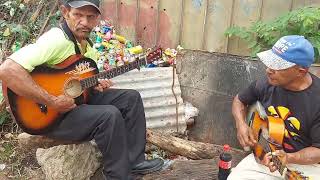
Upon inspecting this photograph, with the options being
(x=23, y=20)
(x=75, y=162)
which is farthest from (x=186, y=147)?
A: (x=23, y=20)

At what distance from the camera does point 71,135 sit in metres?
3.86

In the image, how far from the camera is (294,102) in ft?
11.1

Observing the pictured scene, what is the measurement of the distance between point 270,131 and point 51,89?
188 centimetres

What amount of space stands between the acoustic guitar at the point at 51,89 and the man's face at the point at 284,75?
5.23ft

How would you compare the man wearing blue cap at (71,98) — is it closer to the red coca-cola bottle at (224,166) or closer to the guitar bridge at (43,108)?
the guitar bridge at (43,108)

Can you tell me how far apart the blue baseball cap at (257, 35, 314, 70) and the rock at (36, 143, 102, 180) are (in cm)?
206

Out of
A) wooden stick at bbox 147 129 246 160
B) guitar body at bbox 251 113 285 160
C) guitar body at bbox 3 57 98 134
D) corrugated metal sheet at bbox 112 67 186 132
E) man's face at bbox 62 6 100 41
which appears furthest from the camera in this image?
corrugated metal sheet at bbox 112 67 186 132

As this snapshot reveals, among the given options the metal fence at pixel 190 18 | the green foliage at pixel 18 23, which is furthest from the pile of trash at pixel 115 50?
the green foliage at pixel 18 23

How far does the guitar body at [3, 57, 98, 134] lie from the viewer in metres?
3.68

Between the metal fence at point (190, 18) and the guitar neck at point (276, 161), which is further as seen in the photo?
the metal fence at point (190, 18)

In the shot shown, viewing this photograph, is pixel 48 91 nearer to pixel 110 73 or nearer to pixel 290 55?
pixel 110 73

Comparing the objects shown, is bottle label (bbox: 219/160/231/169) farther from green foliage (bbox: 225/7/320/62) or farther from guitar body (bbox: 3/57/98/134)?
green foliage (bbox: 225/7/320/62)

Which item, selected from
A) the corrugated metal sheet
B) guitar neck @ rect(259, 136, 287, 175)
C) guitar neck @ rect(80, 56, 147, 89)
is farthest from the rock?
guitar neck @ rect(259, 136, 287, 175)

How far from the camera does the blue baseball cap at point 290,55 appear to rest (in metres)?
3.28
